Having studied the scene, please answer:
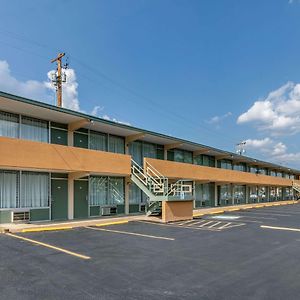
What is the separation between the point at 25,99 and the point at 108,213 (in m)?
9.02

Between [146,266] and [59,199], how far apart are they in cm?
1059

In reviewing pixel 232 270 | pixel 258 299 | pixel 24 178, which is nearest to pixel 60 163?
pixel 24 178

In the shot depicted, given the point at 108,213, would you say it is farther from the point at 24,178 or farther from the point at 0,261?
the point at 0,261

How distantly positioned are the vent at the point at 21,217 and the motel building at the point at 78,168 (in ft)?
0.15

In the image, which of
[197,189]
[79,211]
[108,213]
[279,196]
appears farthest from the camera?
[279,196]

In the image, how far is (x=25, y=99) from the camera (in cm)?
1438

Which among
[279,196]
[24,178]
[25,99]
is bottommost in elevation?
[279,196]

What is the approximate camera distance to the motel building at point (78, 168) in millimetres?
15086

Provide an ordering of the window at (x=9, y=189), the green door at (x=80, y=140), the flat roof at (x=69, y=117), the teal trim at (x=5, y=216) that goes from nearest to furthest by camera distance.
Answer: the flat roof at (x=69, y=117) → the teal trim at (x=5, y=216) → the window at (x=9, y=189) → the green door at (x=80, y=140)

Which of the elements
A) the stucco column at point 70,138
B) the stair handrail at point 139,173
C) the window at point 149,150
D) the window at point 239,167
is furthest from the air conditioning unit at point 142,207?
the window at point 239,167

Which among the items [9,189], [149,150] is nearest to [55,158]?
[9,189]

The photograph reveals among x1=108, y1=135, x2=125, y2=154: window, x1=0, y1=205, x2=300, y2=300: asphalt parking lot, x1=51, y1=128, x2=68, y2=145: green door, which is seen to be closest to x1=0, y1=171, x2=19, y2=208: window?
x1=51, y1=128, x2=68, y2=145: green door

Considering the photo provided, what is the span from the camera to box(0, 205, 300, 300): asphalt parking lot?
6.11 m

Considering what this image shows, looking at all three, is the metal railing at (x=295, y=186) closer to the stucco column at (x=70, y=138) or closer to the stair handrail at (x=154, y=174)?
the stair handrail at (x=154, y=174)
